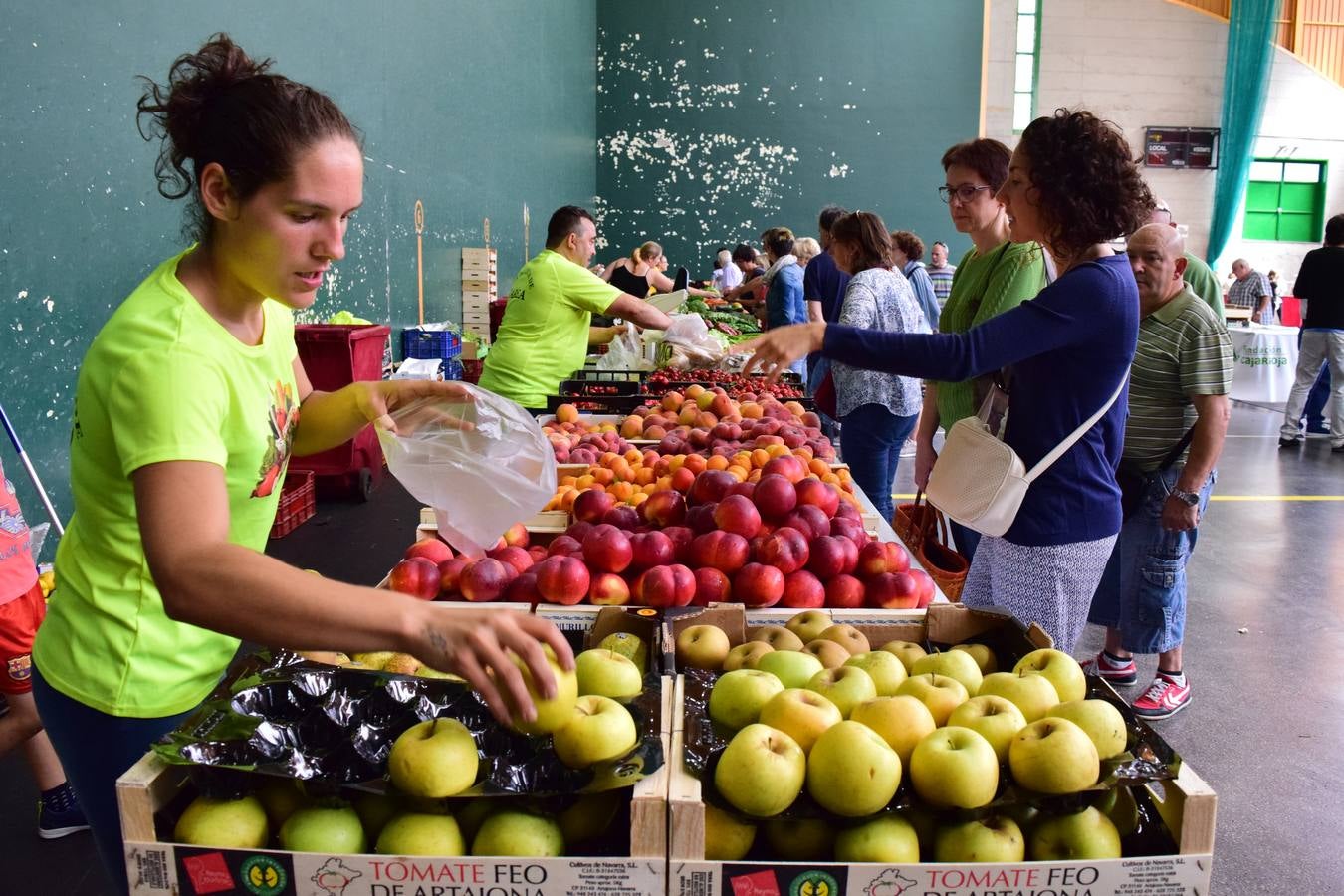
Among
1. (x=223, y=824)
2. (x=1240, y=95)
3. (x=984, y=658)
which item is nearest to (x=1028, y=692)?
(x=984, y=658)

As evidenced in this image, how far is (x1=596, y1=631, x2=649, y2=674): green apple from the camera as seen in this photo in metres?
1.91

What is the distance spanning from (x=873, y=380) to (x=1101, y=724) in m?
3.26

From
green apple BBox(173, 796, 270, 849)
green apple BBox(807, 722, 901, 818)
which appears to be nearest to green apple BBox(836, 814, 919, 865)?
green apple BBox(807, 722, 901, 818)

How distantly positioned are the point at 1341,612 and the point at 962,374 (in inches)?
146

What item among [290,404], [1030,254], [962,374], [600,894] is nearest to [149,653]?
[290,404]

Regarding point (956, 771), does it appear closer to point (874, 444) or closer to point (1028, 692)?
point (1028, 692)

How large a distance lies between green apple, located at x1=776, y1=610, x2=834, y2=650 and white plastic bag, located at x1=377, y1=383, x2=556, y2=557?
22.6 inches

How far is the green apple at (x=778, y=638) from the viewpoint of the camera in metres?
1.90

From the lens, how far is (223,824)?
1289 millimetres

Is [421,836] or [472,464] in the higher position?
[472,464]

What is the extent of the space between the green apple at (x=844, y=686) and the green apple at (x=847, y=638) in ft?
0.88

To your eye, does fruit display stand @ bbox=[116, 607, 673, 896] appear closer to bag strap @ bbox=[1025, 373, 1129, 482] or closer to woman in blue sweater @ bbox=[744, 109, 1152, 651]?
woman in blue sweater @ bbox=[744, 109, 1152, 651]

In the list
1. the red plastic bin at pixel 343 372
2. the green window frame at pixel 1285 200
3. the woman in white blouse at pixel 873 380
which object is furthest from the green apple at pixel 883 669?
the green window frame at pixel 1285 200

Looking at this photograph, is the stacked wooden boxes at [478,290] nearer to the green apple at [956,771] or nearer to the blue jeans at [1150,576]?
the blue jeans at [1150,576]
